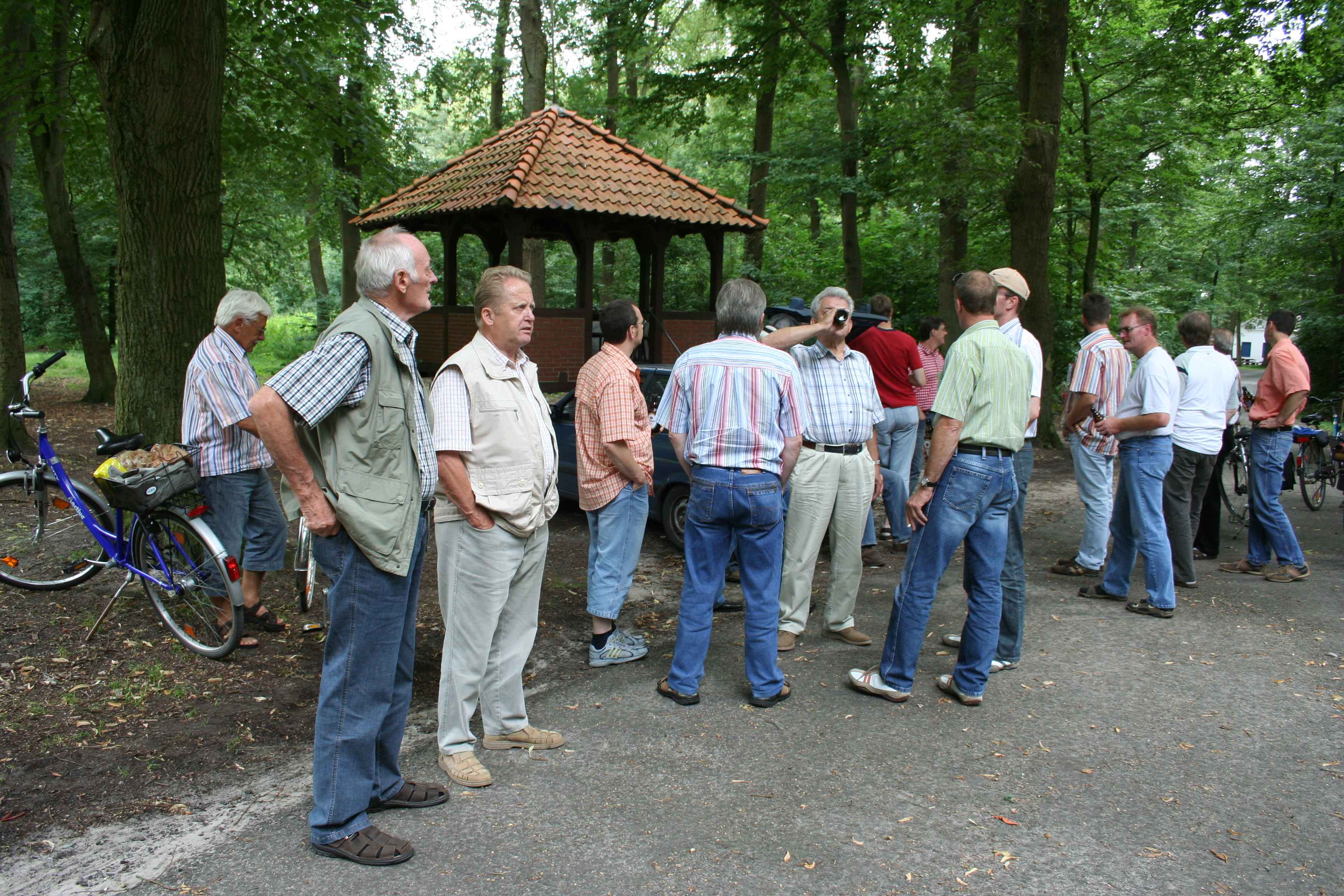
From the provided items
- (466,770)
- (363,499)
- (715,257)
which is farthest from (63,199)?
(363,499)

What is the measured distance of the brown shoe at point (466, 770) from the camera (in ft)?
12.2

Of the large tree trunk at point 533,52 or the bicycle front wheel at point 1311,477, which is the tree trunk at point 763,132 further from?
the bicycle front wheel at point 1311,477

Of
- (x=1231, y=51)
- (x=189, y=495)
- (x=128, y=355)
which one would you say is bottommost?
(x=189, y=495)

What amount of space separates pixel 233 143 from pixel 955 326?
12.9m

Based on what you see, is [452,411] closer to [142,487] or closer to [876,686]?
[142,487]

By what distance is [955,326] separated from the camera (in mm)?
18172

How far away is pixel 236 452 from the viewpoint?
207 inches

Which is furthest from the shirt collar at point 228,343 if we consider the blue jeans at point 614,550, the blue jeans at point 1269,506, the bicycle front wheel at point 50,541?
the blue jeans at point 1269,506

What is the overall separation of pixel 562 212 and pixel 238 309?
7470 millimetres

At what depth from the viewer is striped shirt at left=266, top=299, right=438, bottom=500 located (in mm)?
2865

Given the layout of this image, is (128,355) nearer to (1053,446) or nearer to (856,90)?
(1053,446)

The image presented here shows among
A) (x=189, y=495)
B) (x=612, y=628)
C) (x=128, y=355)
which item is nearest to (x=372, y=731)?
(x=612, y=628)

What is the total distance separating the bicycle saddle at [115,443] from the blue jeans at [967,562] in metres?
4.28

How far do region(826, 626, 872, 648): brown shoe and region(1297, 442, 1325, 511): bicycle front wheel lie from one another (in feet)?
24.9
